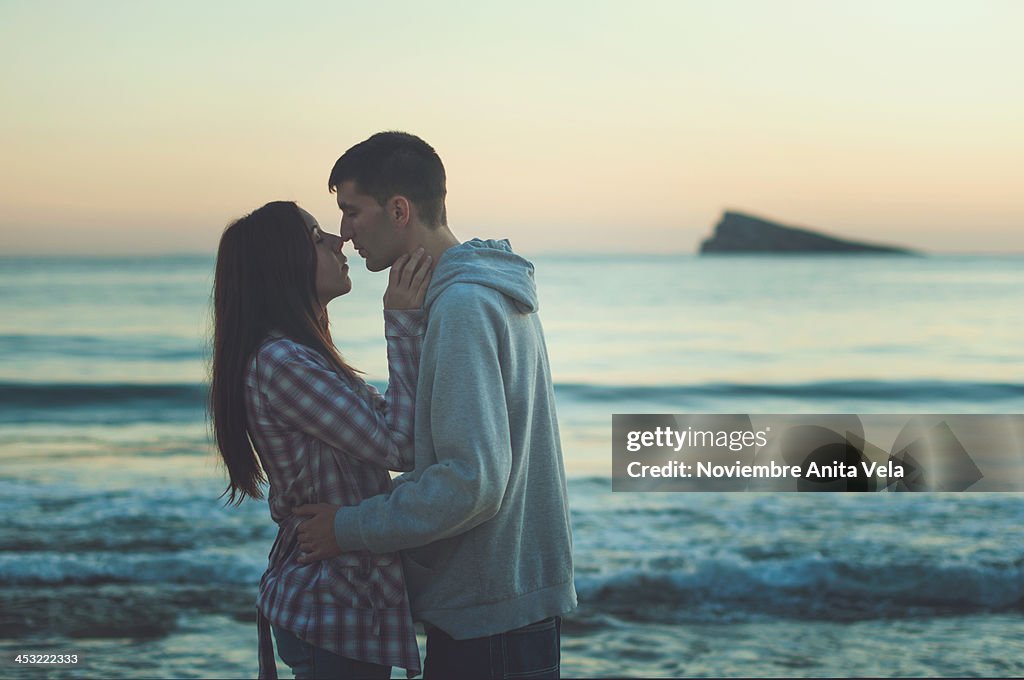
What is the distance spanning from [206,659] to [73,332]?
16.0 meters

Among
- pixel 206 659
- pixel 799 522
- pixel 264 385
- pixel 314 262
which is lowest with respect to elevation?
pixel 206 659

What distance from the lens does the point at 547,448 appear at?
6.55 feet

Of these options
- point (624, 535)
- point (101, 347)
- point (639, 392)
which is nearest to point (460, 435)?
point (624, 535)

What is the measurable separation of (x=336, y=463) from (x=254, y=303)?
13.9 inches

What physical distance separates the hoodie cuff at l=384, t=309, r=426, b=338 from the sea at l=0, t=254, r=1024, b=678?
3078 mm

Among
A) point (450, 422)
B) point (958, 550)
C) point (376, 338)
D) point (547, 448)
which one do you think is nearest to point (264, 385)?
point (450, 422)

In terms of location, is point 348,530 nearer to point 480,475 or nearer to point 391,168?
point 480,475

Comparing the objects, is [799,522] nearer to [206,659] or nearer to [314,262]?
[206,659]

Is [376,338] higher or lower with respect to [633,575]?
higher

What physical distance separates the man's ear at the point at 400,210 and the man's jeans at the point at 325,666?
81 centimetres

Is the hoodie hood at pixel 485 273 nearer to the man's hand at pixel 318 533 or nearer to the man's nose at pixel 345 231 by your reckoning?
the man's nose at pixel 345 231

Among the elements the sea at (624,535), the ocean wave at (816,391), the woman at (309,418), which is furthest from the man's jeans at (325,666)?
the ocean wave at (816,391)

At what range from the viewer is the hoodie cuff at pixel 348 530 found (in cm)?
186

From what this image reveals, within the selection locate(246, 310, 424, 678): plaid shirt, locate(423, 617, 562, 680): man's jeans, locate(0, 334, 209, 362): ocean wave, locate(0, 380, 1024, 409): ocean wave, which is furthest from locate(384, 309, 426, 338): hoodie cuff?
locate(0, 334, 209, 362): ocean wave
